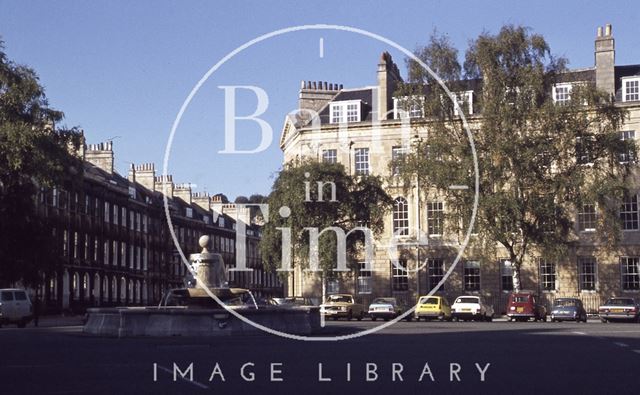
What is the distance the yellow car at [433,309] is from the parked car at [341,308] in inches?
140

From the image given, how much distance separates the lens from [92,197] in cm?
7400

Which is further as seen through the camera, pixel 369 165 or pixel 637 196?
pixel 369 165

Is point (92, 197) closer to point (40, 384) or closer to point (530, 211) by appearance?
point (530, 211)

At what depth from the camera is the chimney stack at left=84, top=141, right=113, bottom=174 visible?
8025cm

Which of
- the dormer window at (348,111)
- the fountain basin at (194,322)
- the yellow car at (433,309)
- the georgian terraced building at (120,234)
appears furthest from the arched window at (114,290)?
the fountain basin at (194,322)

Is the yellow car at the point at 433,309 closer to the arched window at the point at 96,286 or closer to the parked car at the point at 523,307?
the parked car at the point at 523,307

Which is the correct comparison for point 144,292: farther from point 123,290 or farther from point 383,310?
point 383,310

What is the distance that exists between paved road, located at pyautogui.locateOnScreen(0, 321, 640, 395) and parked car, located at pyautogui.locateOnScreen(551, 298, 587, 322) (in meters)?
26.7

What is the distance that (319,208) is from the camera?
56000mm

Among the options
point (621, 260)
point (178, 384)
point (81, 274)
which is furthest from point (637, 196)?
point (178, 384)

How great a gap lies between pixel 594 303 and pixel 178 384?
172ft

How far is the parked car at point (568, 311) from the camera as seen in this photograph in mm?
50344

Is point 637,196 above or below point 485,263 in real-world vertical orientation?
above

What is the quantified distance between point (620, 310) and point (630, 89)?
734 inches
